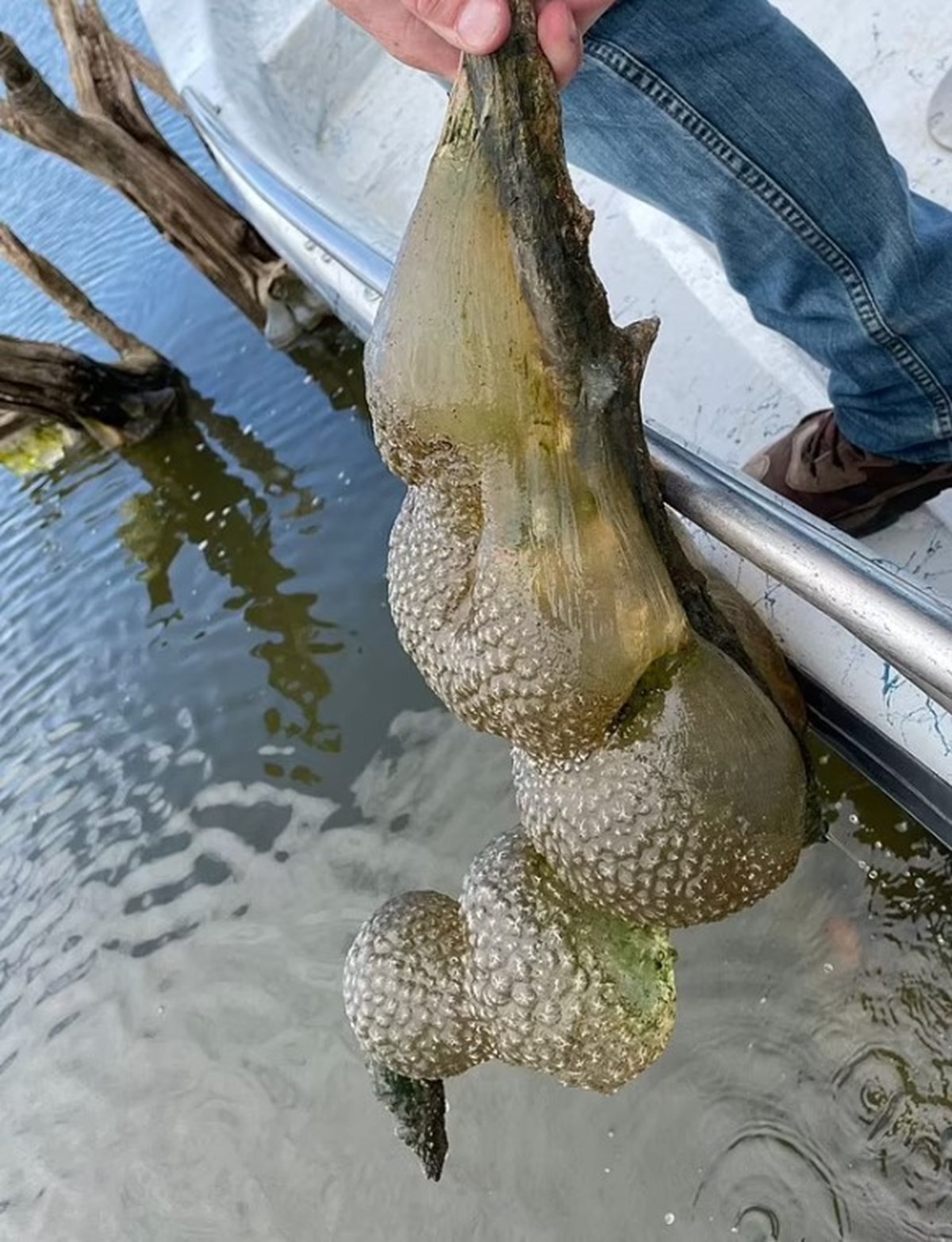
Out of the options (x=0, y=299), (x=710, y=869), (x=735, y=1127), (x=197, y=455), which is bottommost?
(x=735, y=1127)

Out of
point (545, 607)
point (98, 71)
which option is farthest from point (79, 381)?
point (545, 607)

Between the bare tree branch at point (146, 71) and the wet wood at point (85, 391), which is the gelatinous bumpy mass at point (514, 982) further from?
the bare tree branch at point (146, 71)

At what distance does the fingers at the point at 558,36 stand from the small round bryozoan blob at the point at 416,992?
40.1 inches

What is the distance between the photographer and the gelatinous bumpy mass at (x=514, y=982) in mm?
1446

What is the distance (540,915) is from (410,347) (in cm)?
69

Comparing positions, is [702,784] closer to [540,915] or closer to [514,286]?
[540,915]

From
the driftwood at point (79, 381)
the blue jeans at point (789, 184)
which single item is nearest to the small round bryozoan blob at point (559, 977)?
the blue jeans at point (789, 184)

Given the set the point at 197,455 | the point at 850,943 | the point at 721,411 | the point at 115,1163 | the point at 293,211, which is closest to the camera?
the point at 721,411

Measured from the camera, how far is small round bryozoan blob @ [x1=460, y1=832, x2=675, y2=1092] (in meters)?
1.44

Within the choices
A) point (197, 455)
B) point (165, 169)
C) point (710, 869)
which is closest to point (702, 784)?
point (710, 869)

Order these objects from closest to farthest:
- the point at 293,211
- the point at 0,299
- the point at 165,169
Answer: the point at 293,211 → the point at 165,169 → the point at 0,299

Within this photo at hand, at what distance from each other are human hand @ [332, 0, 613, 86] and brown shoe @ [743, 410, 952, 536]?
2.46 ft

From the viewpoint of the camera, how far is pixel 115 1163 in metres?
2.86

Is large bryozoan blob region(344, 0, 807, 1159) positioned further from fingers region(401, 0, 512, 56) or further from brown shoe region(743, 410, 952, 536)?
brown shoe region(743, 410, 952, 536)
